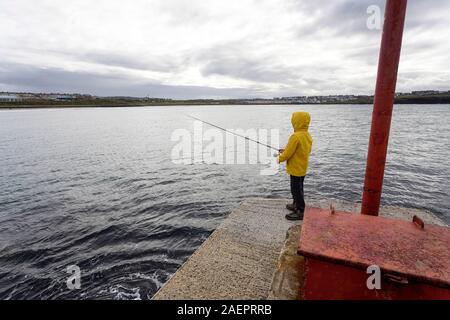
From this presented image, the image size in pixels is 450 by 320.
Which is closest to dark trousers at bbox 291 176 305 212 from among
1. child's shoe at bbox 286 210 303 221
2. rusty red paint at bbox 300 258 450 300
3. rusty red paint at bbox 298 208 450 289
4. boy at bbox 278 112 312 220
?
boy at bbox 278 112 312 220

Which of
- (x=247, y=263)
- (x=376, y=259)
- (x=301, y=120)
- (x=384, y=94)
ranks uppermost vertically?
(x=384, y=94)

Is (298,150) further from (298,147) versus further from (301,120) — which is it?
(301,120)

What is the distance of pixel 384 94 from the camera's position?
3.52 m

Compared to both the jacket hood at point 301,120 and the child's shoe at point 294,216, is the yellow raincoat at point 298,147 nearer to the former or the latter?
the jacket hood at point 301,120

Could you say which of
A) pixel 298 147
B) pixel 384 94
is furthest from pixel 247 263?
pixel 384 94

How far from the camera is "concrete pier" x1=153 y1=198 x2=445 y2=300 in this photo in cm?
351

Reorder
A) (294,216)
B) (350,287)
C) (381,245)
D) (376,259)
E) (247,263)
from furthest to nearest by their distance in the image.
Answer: (294,216) < (247,263) < (381,245) < (350,287) < (376,259)

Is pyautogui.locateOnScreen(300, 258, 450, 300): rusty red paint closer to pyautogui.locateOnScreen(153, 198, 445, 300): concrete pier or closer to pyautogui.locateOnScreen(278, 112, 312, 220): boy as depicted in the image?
pyautogui.locateOnScreen(153, 198, 445, 300): concrete pier

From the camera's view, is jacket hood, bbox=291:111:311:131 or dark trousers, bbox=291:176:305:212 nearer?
jacket hood, bbox=291:111:311:131

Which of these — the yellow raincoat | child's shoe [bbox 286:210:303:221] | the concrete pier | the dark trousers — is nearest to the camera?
the concrete pier

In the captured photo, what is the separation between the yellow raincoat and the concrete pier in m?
1.25

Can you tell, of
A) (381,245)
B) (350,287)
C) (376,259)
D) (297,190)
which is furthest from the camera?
(297,190)

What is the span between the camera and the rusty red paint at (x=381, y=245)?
233 cm

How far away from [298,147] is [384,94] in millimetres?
1959
